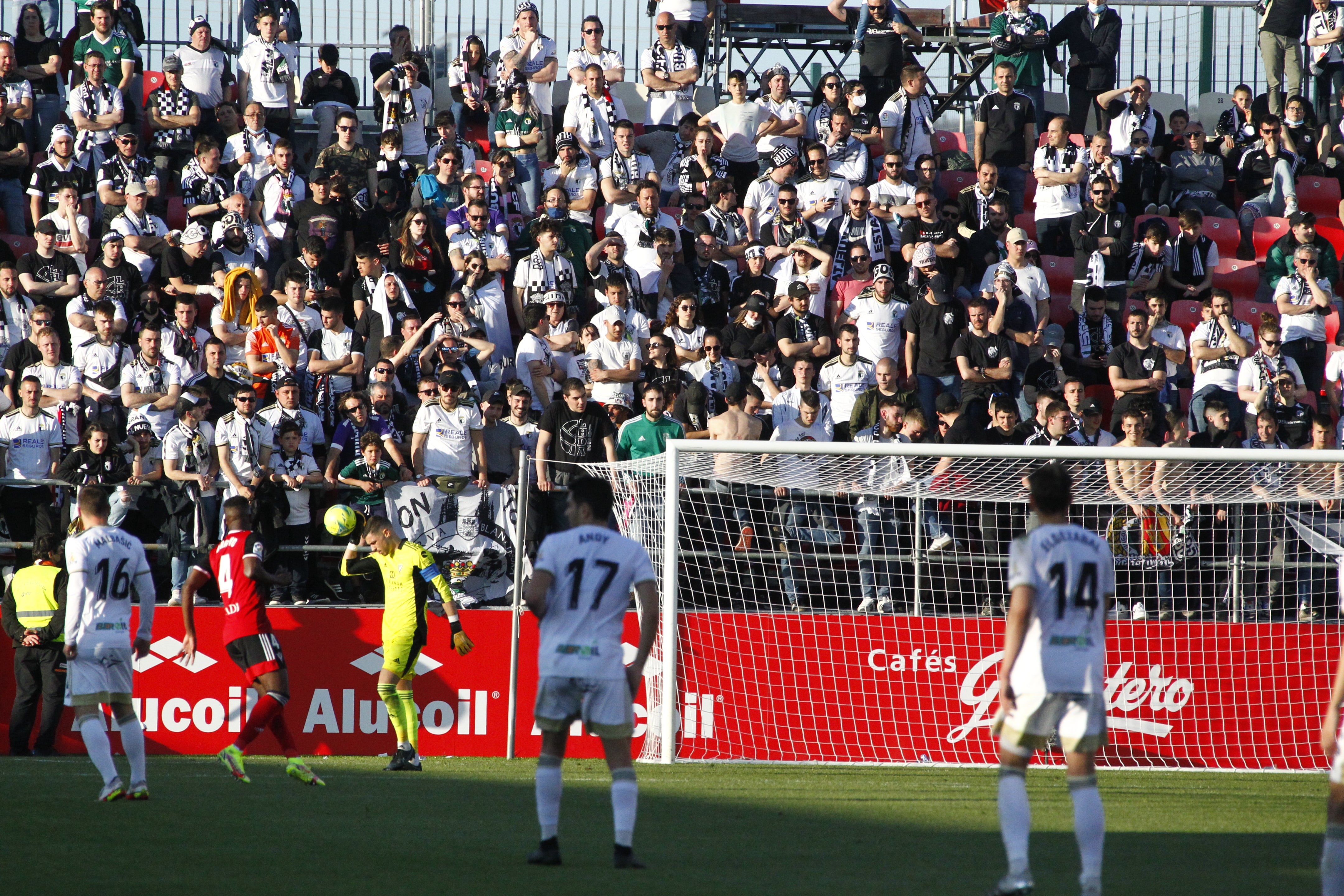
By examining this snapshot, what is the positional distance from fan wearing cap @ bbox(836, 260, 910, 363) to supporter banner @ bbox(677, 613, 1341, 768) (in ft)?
11.9

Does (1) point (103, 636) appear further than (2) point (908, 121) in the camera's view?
No

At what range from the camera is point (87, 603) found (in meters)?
9.02

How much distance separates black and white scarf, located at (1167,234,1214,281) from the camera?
652 inches

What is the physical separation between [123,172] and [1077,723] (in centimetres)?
1240

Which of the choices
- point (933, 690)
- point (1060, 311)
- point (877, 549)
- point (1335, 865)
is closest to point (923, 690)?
point (933, 690)

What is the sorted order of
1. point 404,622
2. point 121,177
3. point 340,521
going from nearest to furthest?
point 404,622 → point 340,521 → point 121,177

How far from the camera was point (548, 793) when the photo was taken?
6848mm

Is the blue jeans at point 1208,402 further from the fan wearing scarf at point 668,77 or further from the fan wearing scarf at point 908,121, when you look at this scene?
the fan wearing scarf at point 668,77

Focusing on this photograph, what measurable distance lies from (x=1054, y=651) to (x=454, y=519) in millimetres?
7449

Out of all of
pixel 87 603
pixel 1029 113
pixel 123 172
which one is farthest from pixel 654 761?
pixel 1029 113

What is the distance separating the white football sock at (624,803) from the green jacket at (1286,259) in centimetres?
1219

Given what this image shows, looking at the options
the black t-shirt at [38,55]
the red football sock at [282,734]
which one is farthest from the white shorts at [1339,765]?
the black t-shirt at [38,55]

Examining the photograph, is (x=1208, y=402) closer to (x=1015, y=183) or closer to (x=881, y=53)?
(x=1015, y=183)

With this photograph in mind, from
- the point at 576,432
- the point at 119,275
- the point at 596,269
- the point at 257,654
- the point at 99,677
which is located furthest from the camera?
the point at 596,269
